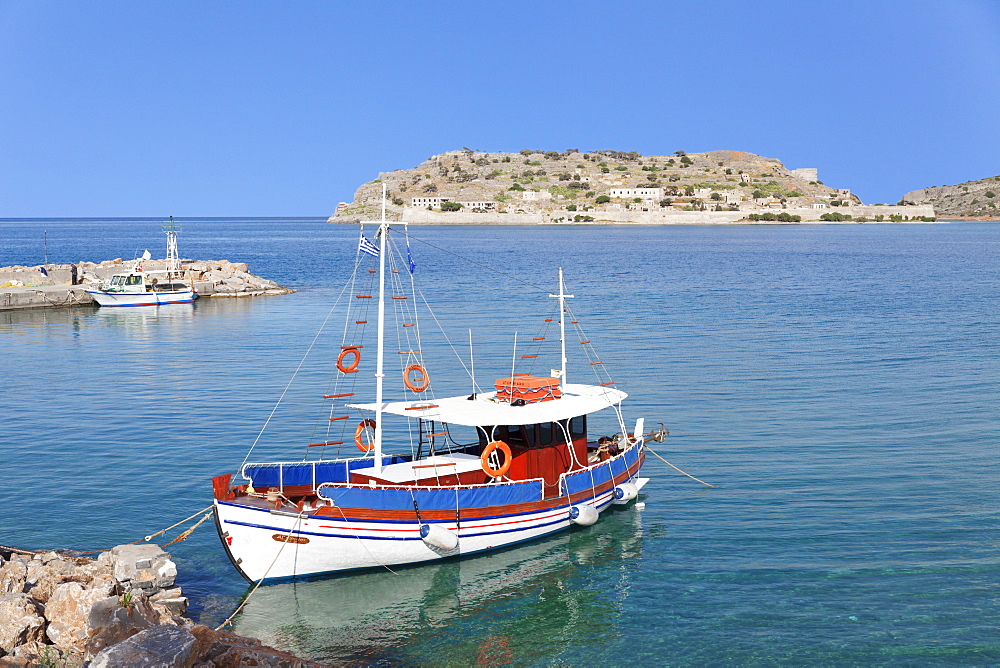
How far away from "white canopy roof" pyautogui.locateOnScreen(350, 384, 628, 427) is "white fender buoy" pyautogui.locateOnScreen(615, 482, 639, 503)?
196cm

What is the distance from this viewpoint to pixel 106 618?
12.7 meters

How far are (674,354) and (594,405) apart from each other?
20636 mm

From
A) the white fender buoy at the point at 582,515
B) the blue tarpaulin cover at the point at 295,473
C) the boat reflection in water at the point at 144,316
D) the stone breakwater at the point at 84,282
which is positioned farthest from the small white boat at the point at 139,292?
the white fender buoy at the point at 582,515

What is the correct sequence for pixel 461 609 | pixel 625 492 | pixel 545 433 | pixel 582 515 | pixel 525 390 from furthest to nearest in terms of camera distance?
pixel 625 492 → pixel 525 390 → pixel 545 433 → pixel 582 515 → pixel 461 609

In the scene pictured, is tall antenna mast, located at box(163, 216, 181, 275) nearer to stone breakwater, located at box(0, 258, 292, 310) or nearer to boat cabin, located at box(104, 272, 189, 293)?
stone breakwater, located at box(0, 258, 292, 310)

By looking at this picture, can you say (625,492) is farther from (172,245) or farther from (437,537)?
(172,245)

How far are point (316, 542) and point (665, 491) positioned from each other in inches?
376

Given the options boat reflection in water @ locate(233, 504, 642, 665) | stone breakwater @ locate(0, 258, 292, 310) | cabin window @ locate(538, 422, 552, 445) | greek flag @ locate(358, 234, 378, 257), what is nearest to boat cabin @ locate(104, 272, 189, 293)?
stone breakwater @ locate(0, 258, 292, 310)

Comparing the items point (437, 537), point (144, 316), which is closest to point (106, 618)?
point (437, 537)

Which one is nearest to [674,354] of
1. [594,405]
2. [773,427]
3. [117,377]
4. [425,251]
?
[773,427]

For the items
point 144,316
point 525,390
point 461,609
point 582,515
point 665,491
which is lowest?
point 461,609

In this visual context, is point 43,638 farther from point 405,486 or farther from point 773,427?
point 773,427

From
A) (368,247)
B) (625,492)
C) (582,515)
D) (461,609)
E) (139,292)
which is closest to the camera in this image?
(461,609)

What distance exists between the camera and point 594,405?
2134 cm
